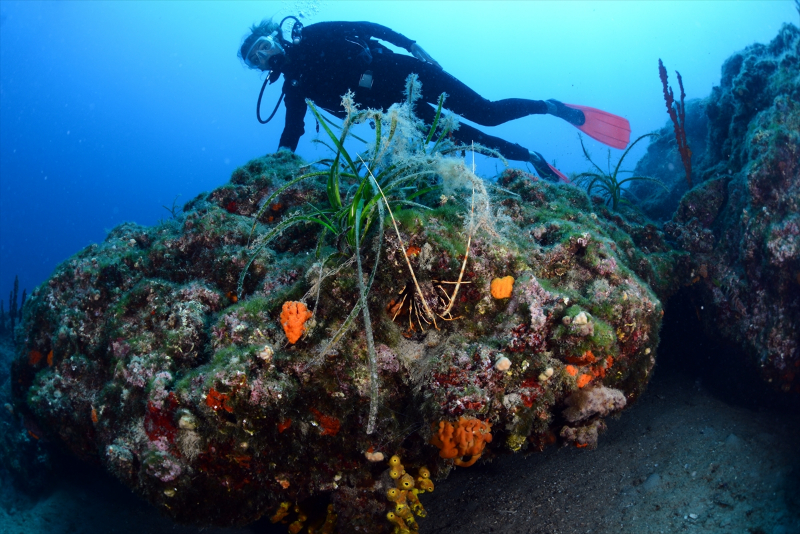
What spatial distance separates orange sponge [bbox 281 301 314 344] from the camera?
2.55m

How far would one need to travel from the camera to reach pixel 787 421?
142 inches

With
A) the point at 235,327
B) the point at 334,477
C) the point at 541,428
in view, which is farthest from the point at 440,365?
the point at 235,327

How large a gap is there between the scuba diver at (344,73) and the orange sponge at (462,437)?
5.06 metres

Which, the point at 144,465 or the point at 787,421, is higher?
the point at 144,465

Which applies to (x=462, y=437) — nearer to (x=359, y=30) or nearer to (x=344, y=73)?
(x=344, y=73)

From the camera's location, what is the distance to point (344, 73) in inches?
259

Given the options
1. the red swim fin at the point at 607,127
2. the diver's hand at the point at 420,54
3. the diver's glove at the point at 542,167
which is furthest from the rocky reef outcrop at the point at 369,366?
the red swim fin at the point at 607,127

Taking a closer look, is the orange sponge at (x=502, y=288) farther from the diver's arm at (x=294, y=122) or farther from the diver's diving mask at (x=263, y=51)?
the diver's diving mask at (x=263, y=51)

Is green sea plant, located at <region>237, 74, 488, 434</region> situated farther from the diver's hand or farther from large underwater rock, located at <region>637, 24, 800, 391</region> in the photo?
the diver's hand

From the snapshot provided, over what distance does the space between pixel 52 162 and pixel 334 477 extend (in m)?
152

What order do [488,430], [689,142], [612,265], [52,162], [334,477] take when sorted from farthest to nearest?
[52,162] → [689,142] → [612,265] → [334,477] → [488,430]

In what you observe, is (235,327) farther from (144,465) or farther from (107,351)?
(107,351)

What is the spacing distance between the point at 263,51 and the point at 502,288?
625cm

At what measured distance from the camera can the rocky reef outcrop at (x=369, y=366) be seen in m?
2.44
